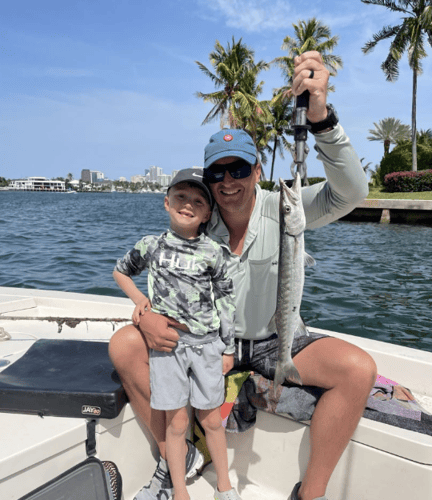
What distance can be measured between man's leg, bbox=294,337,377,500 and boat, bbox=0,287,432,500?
134 millimetres

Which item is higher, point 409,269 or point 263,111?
point 263,111

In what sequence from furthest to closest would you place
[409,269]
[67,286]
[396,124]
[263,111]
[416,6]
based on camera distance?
[396,124] → [263,111] → [416,6] → [409,269] → [67,286]

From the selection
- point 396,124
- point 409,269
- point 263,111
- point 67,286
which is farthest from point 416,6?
point 67,286

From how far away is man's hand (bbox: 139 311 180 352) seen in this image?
222 cm

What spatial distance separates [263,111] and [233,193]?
132 feet

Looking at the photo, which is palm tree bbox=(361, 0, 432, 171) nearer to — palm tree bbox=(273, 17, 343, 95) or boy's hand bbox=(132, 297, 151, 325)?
palm tree bbox=(273, 17, 343, 95)

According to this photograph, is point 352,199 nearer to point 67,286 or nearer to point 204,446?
point 204,446

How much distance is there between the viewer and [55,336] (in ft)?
11.8

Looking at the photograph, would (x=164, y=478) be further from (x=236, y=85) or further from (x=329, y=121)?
(x=236, y=85)

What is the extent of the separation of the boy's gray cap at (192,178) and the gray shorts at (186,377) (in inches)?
37.4

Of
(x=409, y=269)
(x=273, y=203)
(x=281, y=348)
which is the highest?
(x=273, y=203)

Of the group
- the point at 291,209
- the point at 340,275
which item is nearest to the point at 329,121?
the point at 291,209

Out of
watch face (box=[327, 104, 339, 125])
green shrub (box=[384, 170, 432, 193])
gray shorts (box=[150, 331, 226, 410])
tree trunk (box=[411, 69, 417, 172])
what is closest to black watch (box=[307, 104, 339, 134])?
watch face (box=[327, 104, 339, 125])

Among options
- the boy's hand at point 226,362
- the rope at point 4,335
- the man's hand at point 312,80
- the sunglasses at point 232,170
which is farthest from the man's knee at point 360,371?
the rope at point 4,335
